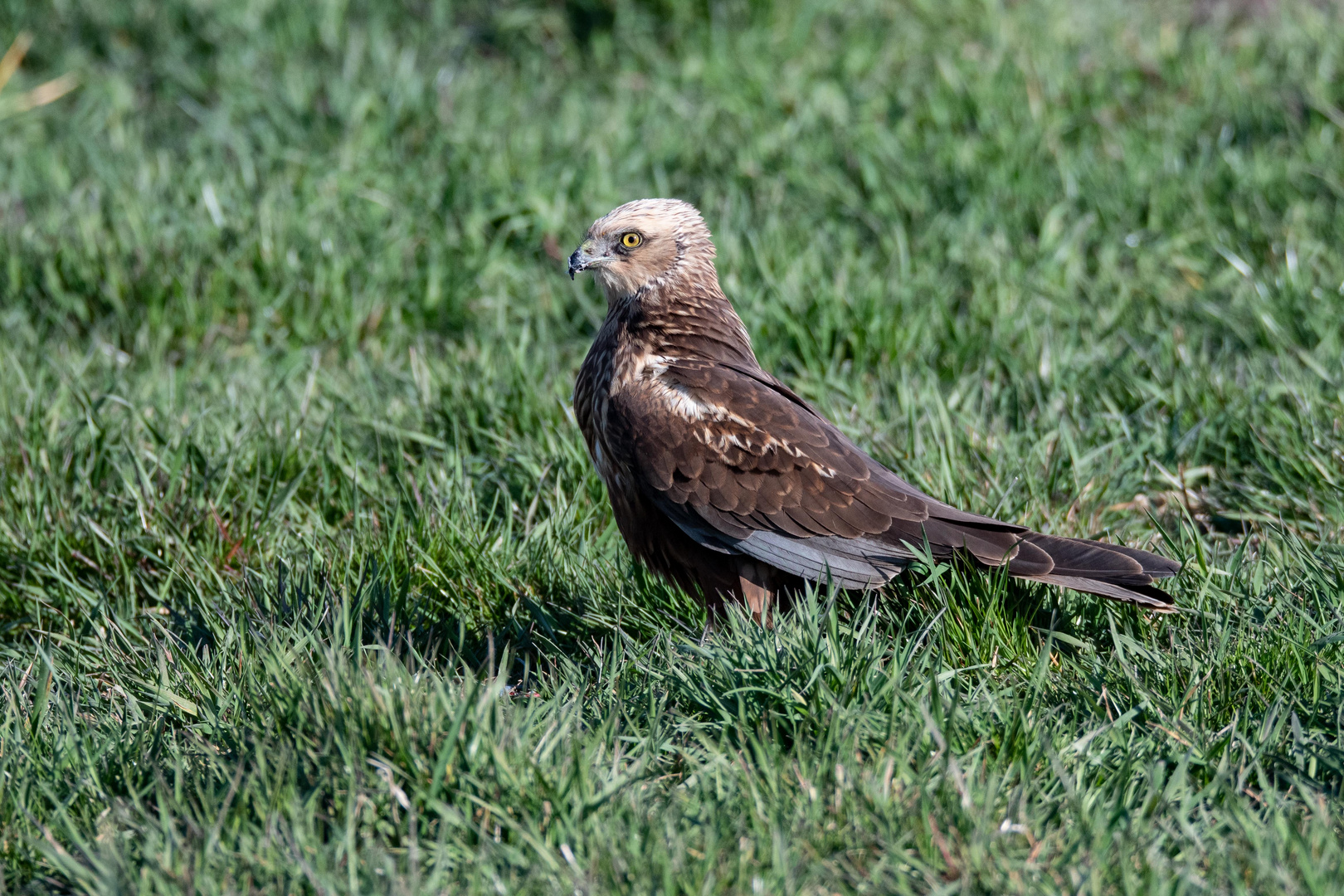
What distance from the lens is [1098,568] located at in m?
3.07

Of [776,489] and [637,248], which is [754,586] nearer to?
[776,489]

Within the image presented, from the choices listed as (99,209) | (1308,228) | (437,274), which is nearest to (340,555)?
(437,274)

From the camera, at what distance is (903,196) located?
576 centimetres

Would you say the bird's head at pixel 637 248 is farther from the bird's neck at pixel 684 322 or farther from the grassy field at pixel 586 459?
the grassy field at pixel 586 459

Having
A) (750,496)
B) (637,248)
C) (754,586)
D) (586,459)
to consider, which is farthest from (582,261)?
(754,586)

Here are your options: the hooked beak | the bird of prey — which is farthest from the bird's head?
the bird of prey

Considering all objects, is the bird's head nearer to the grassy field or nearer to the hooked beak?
the hooked beak

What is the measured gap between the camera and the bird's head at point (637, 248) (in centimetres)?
385

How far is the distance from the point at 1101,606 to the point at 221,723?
2.19 m

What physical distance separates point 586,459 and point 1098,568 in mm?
1746

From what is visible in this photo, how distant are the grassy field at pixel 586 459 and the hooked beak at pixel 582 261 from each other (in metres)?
0.68

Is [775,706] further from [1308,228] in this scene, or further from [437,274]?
[1308,228]

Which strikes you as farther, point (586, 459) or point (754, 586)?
point (586, 459)

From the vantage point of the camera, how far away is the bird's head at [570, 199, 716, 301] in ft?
12.6
